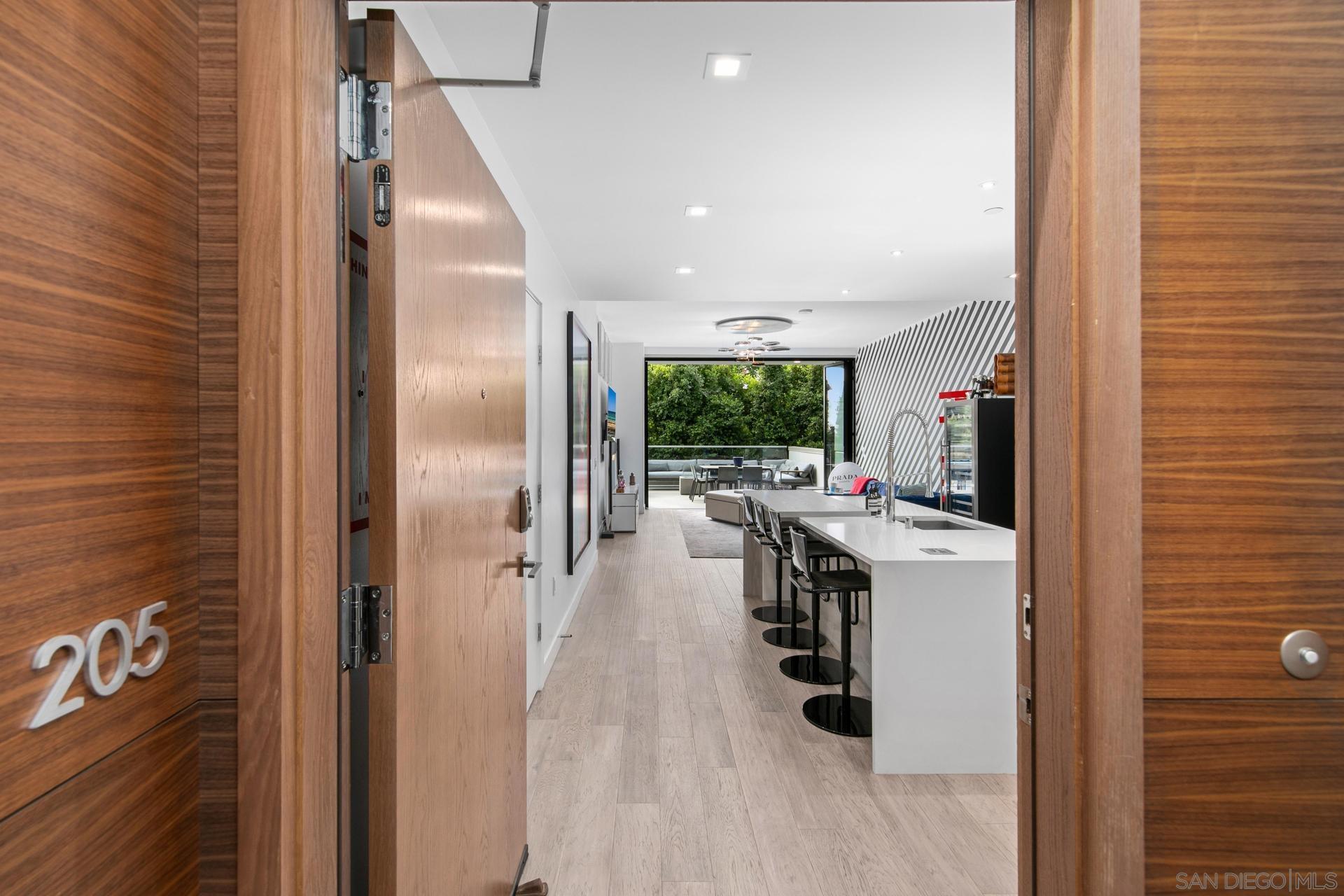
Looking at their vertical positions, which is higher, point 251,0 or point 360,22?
point 360,22

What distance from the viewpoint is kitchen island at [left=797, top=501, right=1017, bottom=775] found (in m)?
2.77

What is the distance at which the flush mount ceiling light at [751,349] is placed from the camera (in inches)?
400

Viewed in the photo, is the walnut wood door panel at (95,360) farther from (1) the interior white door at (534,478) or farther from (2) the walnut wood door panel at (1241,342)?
(1) the interior white door at (534,478)

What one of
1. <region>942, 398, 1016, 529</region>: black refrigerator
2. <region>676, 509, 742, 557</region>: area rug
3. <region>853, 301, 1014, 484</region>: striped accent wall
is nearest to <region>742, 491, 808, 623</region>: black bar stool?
<region>942, 398, 1016, 529</region>: black refrigerator

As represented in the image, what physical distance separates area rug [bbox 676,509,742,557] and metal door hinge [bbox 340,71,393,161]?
680 centimetres

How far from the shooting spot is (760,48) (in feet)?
6.79

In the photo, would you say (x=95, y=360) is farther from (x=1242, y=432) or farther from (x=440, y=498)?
(x=1242, y=432)

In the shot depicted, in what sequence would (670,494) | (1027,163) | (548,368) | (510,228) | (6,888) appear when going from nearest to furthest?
1. (6,888)
2. (1027,163)
3. (510,228)
4. (548,368)
5. (670,494)

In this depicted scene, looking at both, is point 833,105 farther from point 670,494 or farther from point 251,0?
point 670,494

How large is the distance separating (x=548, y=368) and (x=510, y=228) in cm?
231

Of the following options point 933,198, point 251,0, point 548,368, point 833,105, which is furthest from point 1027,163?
point 548,368

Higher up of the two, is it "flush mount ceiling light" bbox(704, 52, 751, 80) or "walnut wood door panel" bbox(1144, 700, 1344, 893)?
"flush mount ceiling light" bbox(704, 52, 751, 80)

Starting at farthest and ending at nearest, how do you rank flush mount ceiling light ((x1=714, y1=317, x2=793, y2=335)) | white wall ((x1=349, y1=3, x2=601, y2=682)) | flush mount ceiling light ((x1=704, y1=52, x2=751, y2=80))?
flush mount ceiling light ((x1=714, y1=317, x2=793, y2=335)), white wall ((x1=349, y1=3, x2=601, y2=682)), flush mount ceiling light ((x1=704, y1=52, x2=751, y2=80))

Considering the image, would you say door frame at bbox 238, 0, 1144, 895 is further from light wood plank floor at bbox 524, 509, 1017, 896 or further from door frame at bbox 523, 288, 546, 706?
door frame at bbox 523, 288, 546, 706
